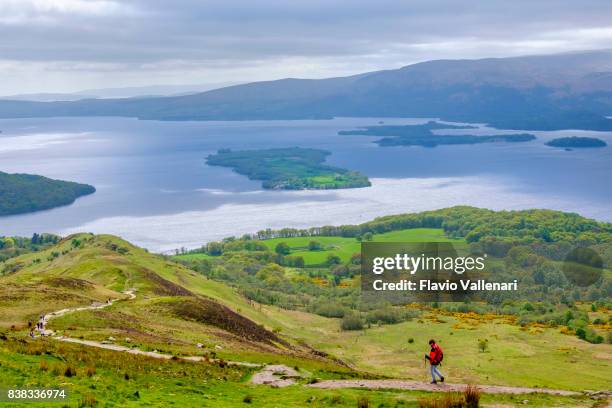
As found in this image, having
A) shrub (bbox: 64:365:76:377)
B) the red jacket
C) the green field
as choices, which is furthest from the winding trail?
the green field

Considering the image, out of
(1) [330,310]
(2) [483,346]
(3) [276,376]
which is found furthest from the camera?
(1) [330,310]

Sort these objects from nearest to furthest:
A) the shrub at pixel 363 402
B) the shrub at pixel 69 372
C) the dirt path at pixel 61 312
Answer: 1. the shrub at pixel 363 402
2. the shrub at pixel 69 372
3. the dirt path at pixel 61 312

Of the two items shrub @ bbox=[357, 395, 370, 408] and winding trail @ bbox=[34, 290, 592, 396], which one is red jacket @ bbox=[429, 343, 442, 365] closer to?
winding trail @ bbox=[34, 290, 592, 396]

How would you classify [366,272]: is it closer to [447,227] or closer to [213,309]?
[447,227]

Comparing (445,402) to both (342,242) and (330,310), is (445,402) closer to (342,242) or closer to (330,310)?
(330,310)

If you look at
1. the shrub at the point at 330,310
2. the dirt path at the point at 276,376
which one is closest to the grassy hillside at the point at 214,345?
the dirt path at the point at 276,376

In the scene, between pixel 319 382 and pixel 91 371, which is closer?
pixel 91 371

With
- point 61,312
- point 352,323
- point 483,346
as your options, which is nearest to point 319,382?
point 61,312

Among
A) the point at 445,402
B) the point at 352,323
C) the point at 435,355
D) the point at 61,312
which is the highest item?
the point at 435,355

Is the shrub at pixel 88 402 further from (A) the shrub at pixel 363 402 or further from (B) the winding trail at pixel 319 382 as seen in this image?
(B) the winding trail at pixel 319 382

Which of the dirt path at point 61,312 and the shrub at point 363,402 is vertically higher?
the shrub at point 363,402

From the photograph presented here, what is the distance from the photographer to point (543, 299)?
107 meters

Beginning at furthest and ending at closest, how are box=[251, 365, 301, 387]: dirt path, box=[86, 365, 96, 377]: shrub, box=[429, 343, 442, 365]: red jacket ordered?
box=[251, 365, 301, 387]: dirt path
box=[429, 343, 442, 365]: red jacket
box=[86, 365, 96, 377]: shrub

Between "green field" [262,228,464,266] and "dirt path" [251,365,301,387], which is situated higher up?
"dirt path" [251,365,301,387]
